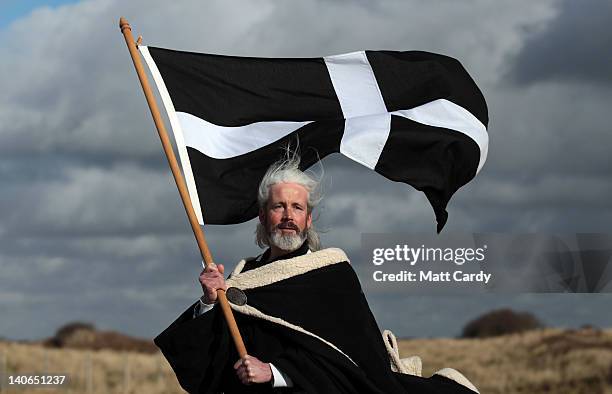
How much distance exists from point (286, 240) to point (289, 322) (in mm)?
477

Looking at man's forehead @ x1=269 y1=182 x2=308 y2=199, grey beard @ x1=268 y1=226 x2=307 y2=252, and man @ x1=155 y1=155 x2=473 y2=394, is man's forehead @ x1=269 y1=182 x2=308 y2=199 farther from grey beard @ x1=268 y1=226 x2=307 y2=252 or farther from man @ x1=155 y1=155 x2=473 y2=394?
grey beard @ x1=268 y1=226 x2=307 y2=252

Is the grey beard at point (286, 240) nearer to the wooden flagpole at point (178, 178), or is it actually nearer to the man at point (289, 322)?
the man at point (289, 322)

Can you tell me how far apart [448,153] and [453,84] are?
550 mm

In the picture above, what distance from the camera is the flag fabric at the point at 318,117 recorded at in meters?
7.61

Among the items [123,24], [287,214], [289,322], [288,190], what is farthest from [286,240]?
[123,24]

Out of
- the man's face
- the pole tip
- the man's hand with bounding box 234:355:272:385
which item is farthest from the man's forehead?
the pole tip

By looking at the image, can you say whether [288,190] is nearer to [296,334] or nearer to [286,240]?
[286,240]

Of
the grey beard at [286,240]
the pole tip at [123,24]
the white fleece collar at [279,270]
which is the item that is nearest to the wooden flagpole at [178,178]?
the pole tip at [123,24]

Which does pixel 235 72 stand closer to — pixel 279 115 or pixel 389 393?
pixel 279 115

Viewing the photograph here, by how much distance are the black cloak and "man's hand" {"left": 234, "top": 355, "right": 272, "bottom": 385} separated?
110 millimetres

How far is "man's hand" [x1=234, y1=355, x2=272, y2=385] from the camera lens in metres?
6.59

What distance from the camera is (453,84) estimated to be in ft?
27.8

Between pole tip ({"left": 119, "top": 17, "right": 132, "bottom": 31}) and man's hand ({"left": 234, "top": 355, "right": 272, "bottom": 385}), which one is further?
pole tip ({"left": 119, "top": 17, "right": 132, "bottom": 31})

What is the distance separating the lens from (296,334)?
686 centimetres
